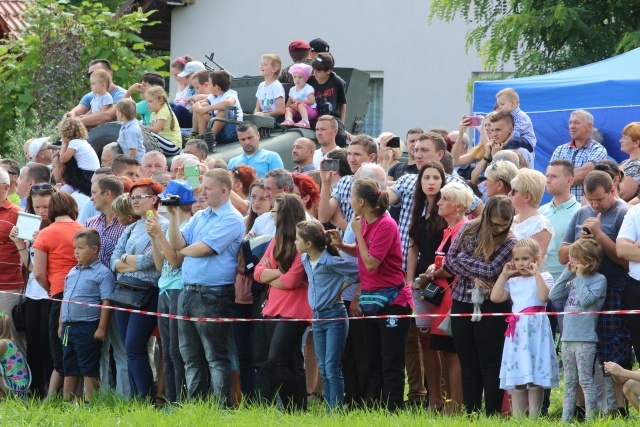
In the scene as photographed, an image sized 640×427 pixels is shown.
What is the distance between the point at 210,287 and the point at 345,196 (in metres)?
1.43

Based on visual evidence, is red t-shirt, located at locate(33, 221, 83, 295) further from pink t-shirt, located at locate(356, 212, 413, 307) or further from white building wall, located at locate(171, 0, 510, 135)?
white building wall, located at locate(171, 0, 510, 135)

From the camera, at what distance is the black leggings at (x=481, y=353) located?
28.8 feet

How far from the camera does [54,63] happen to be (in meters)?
20.7

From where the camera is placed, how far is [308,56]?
1550 centimetres

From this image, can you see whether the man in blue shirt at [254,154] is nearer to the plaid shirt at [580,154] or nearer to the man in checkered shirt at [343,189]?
the man in checkered shirt at [343,189]

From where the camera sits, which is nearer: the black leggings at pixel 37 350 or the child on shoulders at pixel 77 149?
the black leggings at pixel 37 350

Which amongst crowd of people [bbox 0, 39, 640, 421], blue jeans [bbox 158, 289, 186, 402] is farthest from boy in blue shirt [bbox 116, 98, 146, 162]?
blue jeans [bbox 158, 289, 186, 402]

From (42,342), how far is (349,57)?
40.3ft

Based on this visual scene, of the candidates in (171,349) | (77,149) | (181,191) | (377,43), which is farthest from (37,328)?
(377,43)

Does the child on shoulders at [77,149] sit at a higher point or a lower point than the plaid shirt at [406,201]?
higher

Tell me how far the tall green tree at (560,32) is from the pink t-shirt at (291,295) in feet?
27.6

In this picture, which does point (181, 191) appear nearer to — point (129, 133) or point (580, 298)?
point (580, 298)

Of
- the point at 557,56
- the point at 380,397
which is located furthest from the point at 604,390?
the point at 557,56

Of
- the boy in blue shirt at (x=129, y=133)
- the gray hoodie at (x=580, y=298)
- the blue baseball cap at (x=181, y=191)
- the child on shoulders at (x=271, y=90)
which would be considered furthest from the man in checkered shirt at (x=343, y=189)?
the child on shoulders at (x=271, y=90)
